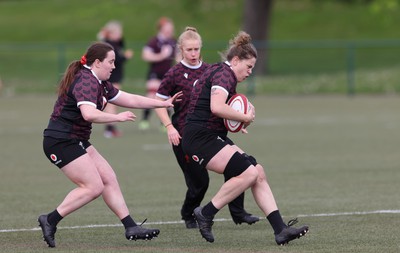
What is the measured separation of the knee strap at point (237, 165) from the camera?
8320mm

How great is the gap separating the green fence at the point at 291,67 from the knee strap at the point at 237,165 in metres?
23.2

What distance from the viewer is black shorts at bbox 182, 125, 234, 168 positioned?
847 cm

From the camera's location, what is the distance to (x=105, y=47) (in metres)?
8.43

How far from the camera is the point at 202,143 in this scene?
27.9ft

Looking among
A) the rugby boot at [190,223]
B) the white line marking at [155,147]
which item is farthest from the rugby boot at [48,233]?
the white line marking at [155,147]

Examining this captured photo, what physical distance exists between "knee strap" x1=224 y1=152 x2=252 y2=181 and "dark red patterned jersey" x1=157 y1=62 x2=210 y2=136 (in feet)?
4.44

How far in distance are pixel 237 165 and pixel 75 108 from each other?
1386mm

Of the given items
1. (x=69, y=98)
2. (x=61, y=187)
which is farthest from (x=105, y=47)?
(x=61, y=187)

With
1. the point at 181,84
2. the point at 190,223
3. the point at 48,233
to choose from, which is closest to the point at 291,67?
the point at 181,84

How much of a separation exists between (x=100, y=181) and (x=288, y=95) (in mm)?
24149

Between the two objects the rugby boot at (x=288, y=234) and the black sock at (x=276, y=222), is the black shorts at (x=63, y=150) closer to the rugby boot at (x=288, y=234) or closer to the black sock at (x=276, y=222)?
the black sock at (x=276, y=222)

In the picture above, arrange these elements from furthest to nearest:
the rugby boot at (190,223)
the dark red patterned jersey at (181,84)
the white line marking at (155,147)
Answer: the white line marking at (155,147) → the dark red patterned jersey at (181,84) → the rugby boot at (190,223)

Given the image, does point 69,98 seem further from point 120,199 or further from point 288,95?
point 288,95

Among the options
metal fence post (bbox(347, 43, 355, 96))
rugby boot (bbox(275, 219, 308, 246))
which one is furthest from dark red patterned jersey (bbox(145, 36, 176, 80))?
metal fence post (bbox(347, 43, 355, 96))
